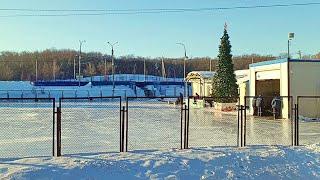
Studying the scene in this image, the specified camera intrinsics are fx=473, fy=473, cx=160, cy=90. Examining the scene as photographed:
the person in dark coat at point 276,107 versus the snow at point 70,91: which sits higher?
the snow at point 70,91

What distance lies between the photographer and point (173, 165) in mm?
11203

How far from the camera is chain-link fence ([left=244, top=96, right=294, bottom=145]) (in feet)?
66.2

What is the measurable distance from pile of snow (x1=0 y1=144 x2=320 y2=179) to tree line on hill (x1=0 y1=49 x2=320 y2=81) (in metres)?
132

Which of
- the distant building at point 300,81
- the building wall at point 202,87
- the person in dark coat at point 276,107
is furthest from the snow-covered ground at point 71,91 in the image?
the distant building at point 300,81

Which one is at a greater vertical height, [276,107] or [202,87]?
[202,87]

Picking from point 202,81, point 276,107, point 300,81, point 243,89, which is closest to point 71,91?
point 202,81

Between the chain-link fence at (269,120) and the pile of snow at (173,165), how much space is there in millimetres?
6252

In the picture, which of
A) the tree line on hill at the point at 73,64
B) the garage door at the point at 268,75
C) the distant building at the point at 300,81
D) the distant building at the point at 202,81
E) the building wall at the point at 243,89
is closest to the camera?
the distant building at the point at 300,81

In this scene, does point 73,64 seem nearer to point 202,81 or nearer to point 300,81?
point 202,81

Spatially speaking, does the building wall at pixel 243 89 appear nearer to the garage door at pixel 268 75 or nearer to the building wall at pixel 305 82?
the garage door at pixel 268 75

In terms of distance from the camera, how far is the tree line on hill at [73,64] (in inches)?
6176

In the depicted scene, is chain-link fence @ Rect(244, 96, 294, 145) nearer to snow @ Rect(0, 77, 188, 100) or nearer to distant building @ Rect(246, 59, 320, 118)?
distant building @ Rect(246, 59, 320, 118)

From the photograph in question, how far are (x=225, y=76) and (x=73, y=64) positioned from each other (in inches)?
5002

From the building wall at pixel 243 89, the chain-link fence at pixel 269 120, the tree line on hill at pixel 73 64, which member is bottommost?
the chain-link fence at pixel 269 120
